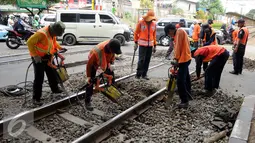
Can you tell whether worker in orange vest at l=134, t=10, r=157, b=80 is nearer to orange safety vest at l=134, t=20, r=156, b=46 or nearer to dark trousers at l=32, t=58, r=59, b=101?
orange safety vest at l=134, t=20, r=156, b=46

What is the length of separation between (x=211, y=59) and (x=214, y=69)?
0.31 meters

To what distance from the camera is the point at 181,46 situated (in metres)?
4.74

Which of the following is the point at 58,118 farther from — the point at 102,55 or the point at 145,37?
the point at 145,37

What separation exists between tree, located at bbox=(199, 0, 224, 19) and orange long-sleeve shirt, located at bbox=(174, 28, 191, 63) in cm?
4662

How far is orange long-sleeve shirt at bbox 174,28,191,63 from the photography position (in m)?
4.62

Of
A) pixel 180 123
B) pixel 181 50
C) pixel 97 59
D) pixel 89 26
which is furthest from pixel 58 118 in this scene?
pixel 89 26

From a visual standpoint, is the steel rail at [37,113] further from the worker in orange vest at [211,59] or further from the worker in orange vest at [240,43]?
the worker in orange vest at [240,43]

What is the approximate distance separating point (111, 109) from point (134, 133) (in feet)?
3.41

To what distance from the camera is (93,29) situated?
15.2 meters

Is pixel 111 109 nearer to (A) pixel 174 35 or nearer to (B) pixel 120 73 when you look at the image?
(A) pixel 174 35

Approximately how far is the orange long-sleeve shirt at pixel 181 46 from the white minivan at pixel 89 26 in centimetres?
1076

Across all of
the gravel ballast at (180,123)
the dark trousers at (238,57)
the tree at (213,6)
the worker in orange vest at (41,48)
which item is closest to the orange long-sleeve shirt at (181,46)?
the gravel ballast at (180,123)

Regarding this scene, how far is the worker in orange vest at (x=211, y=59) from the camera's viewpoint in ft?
19.1

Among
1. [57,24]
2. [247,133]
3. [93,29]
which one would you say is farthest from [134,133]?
[93,29]
